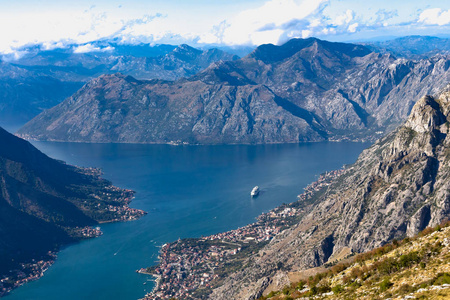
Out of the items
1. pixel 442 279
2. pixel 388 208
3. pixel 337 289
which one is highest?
pixel 442 279

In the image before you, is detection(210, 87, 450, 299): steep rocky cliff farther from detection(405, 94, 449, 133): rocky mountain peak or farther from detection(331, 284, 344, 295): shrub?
detection(331, 284, 344, 295): shrub

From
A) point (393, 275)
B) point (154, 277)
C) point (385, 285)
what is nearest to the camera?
point (385, 285)

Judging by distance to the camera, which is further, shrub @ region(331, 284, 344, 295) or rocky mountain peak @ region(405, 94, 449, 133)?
rocky mountain peak @ region(405, 94, 449, 133)

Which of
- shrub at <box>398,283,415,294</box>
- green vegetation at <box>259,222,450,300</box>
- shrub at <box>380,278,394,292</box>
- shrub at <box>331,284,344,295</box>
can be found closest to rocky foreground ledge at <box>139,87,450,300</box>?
green vegetation at <box>259,222,450,300</box>

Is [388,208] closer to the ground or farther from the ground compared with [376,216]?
farther from the ground

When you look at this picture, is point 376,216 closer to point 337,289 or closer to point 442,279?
point 337,289

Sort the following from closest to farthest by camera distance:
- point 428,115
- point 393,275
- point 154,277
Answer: point 393,275 → point 428,115 → point 154,277

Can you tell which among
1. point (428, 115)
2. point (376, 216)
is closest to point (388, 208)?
point (376, 216)

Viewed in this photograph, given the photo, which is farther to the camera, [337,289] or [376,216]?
[376,216]

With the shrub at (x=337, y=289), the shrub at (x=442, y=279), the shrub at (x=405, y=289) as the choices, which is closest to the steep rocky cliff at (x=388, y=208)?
the shrub at (x=337, y=289)

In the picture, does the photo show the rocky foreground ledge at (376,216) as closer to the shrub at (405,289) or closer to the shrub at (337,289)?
the shrub at (337,289)
